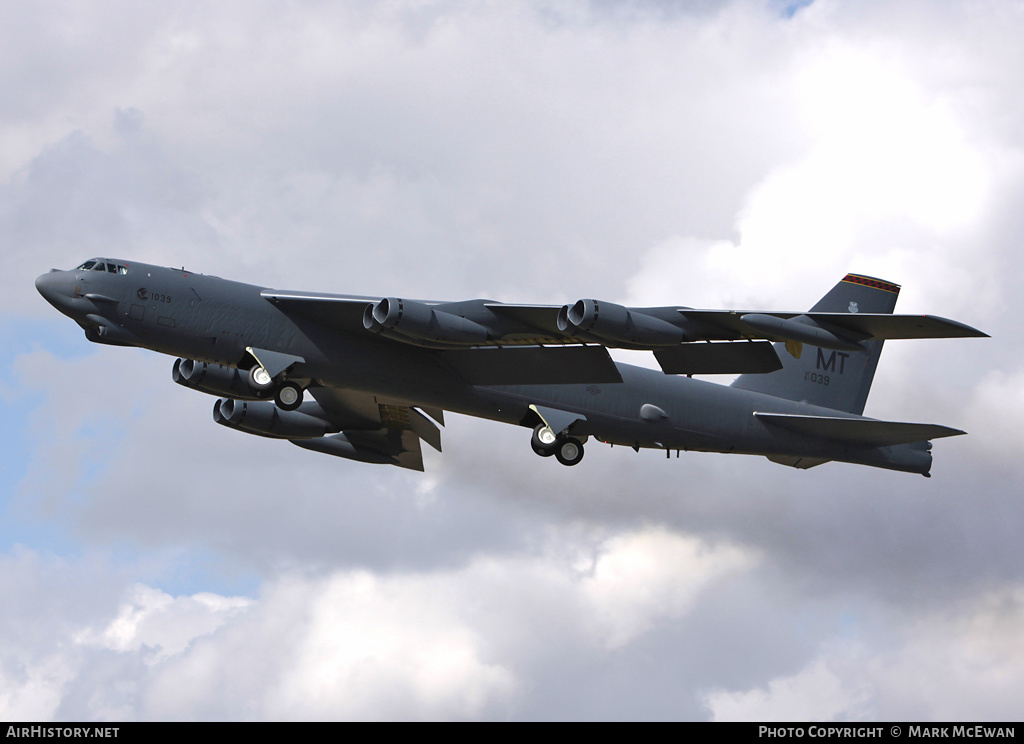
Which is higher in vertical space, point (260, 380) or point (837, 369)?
point (837, 369)

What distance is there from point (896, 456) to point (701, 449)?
6308 millimetres

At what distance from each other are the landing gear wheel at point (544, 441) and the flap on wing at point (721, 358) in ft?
14.0

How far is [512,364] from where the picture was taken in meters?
29.6

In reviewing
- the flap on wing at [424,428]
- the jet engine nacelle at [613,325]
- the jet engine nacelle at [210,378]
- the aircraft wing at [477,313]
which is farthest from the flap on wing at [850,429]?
the jet engine nacelle at [210,378]

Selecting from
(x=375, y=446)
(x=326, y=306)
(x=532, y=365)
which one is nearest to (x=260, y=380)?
(x=326, y=306)

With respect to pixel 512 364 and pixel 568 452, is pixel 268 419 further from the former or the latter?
pixel 568 452

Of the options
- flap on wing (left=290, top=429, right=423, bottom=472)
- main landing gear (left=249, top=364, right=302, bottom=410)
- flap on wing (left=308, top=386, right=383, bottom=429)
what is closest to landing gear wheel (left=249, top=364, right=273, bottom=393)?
main landing gear (left=249, top=364, right=302, bottom=410)

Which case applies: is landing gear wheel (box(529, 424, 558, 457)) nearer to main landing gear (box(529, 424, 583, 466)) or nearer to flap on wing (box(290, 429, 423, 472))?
main landing gear (box(529, 424, 583, 466))

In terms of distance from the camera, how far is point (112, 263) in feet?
83.8

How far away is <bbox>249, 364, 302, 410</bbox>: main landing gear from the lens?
26.4 meters

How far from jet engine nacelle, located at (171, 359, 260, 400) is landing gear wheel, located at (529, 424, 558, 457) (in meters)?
7.60

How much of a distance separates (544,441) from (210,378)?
354 inches

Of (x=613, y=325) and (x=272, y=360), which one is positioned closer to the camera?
(x=613, y=325)

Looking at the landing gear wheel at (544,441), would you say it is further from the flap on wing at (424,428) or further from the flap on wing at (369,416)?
the flap on wing at (424,428)
